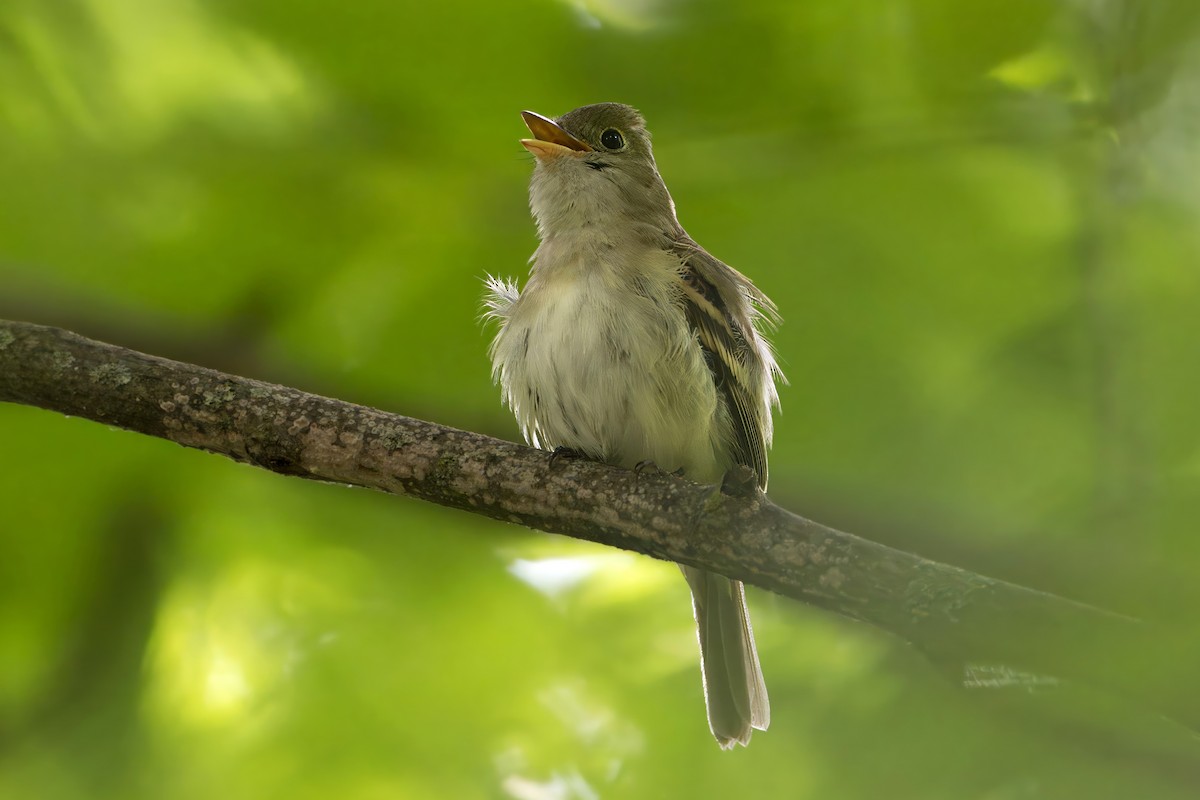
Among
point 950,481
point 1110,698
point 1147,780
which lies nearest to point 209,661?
point 950,481

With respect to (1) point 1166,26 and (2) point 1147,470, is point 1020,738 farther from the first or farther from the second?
(1) point 1166,26

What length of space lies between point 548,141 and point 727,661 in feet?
6.46

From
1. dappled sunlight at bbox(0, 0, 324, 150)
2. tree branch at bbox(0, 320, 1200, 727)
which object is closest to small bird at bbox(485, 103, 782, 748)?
tree branch at bbox(0, 320, 1200, 727)

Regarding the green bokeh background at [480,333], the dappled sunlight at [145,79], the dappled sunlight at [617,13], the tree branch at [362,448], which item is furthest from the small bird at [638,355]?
the dappled sunlight at [145,79]

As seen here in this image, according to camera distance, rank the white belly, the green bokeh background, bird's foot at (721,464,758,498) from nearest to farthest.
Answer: the green bokeh background < bird's foot at (721,464,758,498) < the white belly

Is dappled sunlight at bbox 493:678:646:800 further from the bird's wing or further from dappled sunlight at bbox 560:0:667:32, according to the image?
dappled sunlight at bbox 560:0:667:32

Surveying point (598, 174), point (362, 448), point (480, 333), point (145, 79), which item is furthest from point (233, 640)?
point (598, 174)

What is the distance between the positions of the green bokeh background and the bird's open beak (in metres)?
0.38

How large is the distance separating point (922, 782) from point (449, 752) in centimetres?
140

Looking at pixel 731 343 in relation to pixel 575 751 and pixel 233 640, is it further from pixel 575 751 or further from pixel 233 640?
pixel 233 640

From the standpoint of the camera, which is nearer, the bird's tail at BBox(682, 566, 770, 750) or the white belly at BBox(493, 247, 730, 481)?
the bird's tail at BBox(682, 566, 770, 750)

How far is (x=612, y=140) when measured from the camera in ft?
14.8

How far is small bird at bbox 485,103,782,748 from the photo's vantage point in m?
3.75

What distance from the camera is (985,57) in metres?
2.57
